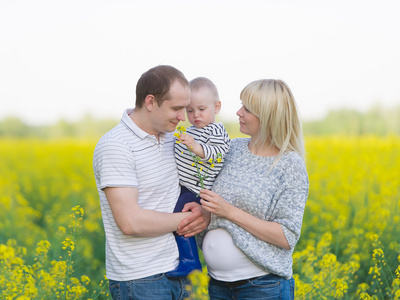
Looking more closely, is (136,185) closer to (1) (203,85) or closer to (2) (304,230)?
(1) (203,85)

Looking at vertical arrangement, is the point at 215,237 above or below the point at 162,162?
below

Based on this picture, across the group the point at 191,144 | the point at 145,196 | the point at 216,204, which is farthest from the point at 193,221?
the point at 191,144

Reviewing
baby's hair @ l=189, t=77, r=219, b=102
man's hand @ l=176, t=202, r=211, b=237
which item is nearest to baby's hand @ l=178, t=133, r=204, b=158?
man's hand @ l=176, t=202, r=211, b=237

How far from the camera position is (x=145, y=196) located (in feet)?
8.70

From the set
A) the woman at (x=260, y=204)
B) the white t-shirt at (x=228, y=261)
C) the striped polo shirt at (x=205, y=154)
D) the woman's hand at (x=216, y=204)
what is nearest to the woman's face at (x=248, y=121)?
the woman at (x=260, y=204)

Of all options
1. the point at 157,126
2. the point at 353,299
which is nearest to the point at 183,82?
the point at 157,126

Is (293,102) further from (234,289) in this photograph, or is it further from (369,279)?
(369,279)

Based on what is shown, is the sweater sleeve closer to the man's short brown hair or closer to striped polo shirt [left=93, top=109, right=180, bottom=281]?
striped polo shirt [left=93, top=109, right=180, bottom=281]

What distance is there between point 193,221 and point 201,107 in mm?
673

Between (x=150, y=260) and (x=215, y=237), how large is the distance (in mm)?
382

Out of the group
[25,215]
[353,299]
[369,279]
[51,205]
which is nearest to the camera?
[353,299]

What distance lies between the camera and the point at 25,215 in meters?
7.12

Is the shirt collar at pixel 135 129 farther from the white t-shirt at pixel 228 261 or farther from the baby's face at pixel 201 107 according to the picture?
the white t-shirt at pixel 228 261

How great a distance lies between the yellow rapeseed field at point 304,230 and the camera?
337 cm
